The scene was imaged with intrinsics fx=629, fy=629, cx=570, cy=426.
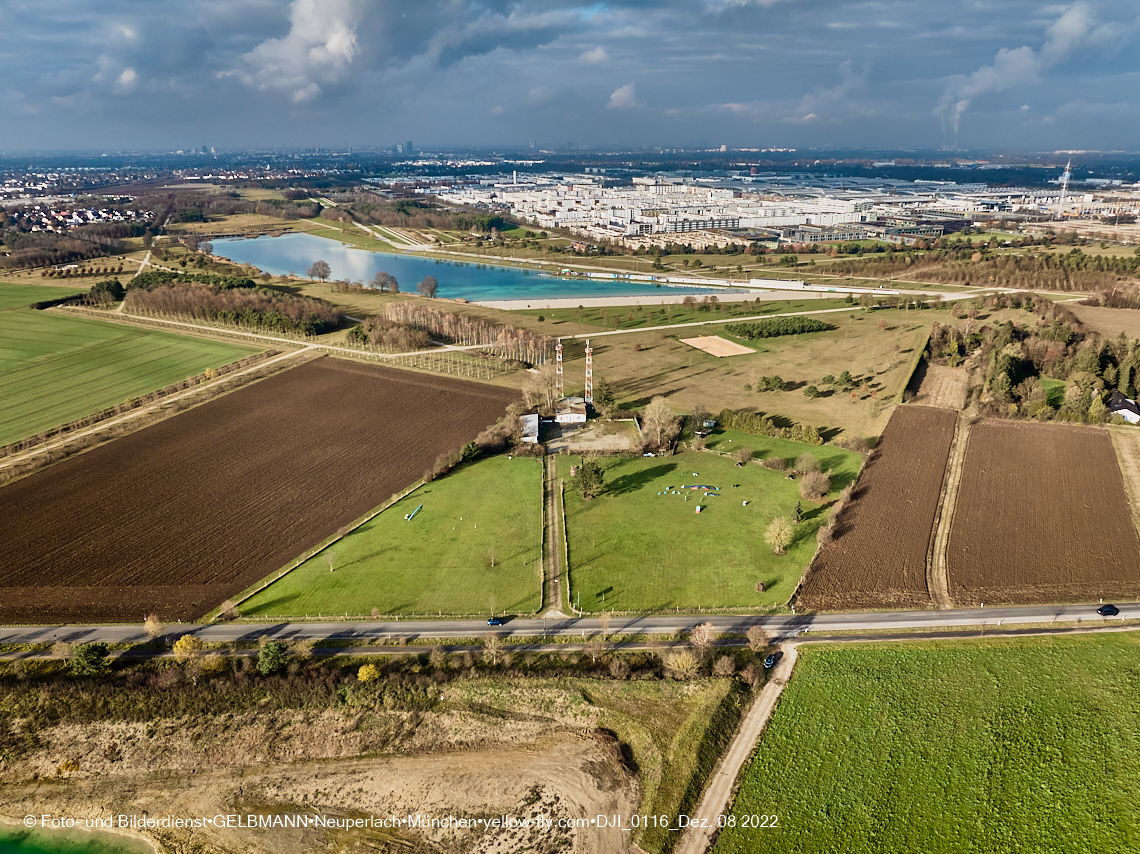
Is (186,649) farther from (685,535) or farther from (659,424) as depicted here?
(659,424)

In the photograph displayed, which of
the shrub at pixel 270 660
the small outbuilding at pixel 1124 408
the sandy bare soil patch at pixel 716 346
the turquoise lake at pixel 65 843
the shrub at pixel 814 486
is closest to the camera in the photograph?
the turquoise lake at pixel 65 843

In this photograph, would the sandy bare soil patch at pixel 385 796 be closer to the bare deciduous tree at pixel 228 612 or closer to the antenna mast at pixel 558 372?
the bare deciduous tree at pixel 228 612

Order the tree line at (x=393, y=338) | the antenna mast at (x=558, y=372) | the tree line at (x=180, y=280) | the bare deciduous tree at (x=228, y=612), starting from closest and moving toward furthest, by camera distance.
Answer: the bare deciduous tree at (x=228, y=612), the antenna mast at (x=558, y=372), the tree line at (x=393, y=338), the tree line at (x=180, y=280)

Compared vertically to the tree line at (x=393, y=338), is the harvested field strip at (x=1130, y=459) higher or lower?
lower

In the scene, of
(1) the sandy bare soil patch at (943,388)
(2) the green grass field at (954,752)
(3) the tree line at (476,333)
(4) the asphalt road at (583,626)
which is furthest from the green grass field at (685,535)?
(3) the tree line at (476,333)

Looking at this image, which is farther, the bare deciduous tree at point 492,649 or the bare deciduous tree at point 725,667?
the bare deciduous tree at point 492,649

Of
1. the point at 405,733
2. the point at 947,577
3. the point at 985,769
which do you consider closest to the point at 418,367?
the point at 405,733
